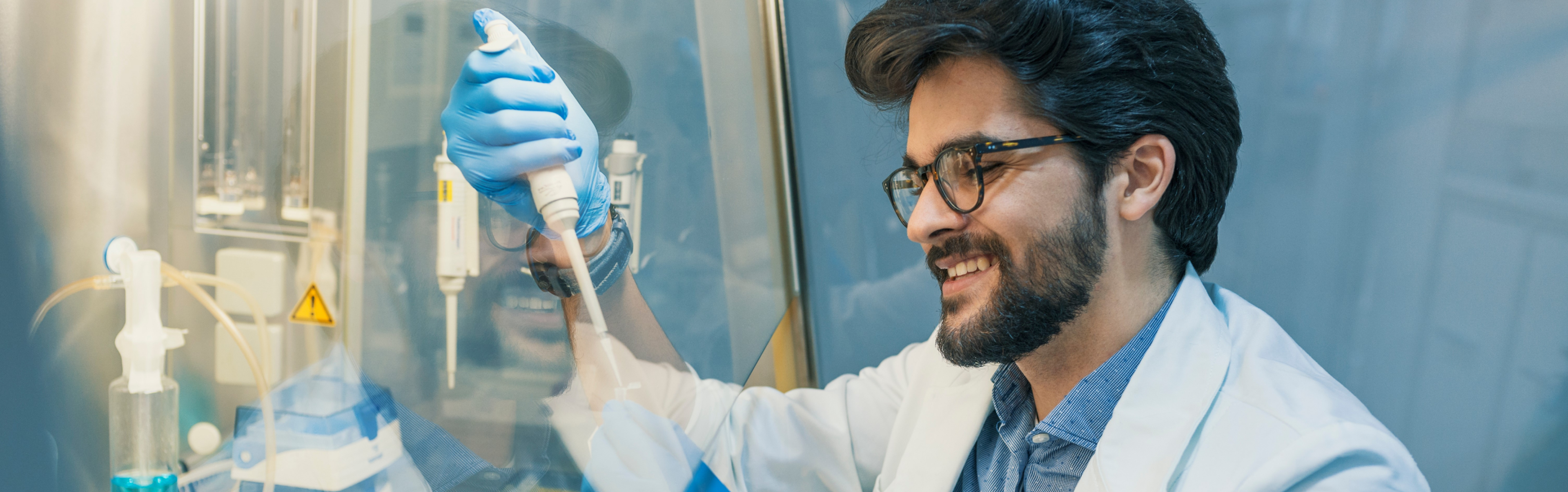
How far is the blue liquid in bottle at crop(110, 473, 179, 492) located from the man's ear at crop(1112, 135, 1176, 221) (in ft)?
3.03

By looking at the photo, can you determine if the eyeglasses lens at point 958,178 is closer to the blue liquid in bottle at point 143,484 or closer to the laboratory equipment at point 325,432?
the laboratory equipment at point 325,432

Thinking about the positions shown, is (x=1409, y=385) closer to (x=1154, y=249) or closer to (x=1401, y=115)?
(x=1401, y=115)

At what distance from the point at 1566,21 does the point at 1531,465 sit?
2.37 feet

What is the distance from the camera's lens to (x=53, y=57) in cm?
43

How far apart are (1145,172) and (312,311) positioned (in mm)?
878

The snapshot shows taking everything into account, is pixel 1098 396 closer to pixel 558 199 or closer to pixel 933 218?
pixel 933 218

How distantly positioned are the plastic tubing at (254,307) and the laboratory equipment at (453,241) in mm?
129

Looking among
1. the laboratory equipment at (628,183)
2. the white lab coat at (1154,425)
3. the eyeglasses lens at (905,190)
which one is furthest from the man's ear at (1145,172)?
the laboratory equipment at (628,183)

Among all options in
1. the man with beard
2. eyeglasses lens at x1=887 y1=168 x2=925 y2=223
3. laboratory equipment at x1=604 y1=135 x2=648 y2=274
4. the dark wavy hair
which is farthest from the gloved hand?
the dark wavy hair

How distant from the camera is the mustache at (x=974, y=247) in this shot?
0.94m

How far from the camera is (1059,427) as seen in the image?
96cm

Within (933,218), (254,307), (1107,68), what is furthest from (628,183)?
(1107,68)

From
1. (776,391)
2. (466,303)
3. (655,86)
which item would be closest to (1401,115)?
(776,391)

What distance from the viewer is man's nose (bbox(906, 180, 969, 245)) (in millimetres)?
944
